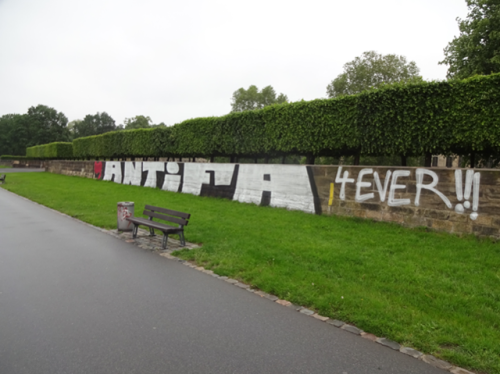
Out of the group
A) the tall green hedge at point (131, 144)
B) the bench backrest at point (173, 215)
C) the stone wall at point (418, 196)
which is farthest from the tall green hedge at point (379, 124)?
the bench backrest at point (173, 215)

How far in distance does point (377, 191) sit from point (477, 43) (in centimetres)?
1695

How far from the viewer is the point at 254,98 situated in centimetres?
6544

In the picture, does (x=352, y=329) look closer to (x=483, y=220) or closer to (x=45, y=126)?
(x=483, y=220)

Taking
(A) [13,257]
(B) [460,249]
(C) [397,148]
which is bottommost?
(A) [13,257]

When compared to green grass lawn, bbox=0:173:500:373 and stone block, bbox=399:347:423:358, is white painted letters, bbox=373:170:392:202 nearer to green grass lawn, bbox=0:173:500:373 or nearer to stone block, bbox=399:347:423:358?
green grass lawn, bbox=0:173:500:373

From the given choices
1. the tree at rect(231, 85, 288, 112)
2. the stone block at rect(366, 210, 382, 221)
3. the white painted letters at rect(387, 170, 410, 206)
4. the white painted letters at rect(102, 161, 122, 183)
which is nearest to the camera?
the white painted letters at rect(387, 170, 410, 206)

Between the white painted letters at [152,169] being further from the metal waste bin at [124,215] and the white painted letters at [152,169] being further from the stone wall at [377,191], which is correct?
the metal waste bin at [124,215]

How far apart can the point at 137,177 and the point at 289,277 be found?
19232mm

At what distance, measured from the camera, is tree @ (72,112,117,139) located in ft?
315

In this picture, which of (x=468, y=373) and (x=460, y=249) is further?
(x=460, y=249)

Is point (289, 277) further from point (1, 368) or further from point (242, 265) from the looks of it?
point (1, 368)

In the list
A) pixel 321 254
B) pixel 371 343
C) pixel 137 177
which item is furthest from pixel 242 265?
pixel 137 177

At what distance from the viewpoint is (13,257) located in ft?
22.3

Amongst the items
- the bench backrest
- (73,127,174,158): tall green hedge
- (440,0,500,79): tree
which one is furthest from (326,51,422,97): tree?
the bench backrest
